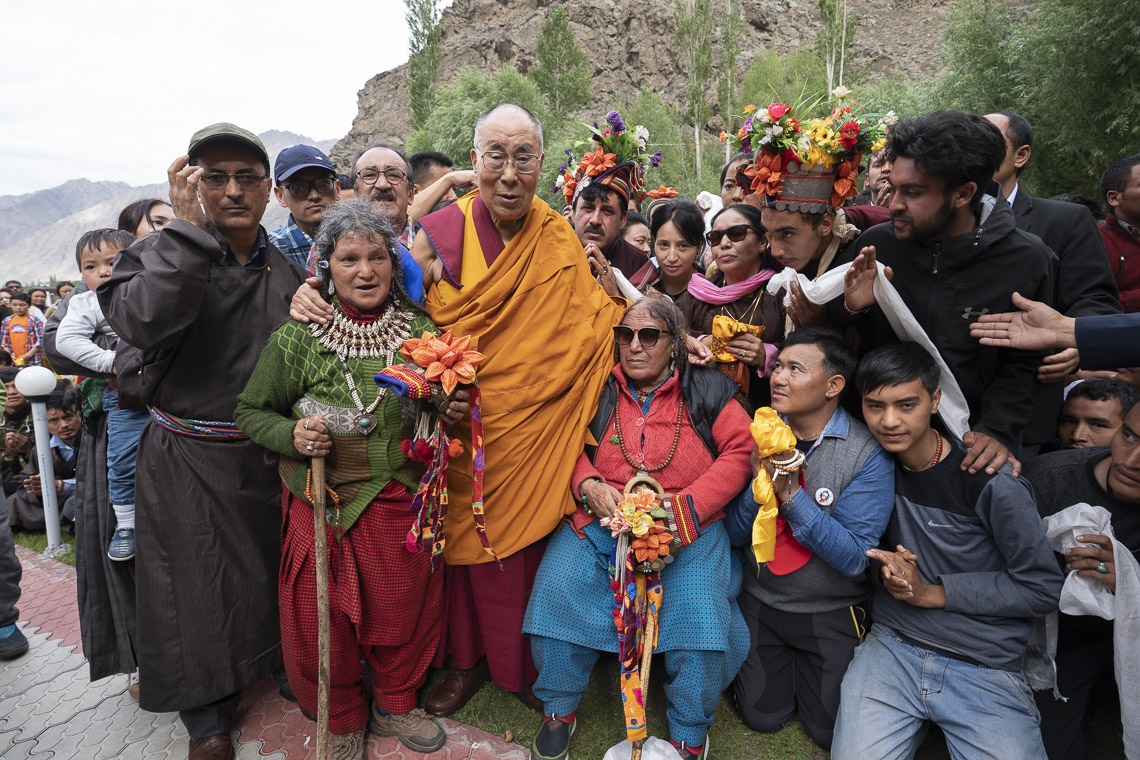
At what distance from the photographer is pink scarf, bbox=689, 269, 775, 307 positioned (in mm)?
3525

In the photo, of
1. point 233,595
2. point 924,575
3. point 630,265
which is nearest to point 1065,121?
point 630,265

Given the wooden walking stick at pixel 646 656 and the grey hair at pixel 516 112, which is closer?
the wooden walking stick at pixel 646 656

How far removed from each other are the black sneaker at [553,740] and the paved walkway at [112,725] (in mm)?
145

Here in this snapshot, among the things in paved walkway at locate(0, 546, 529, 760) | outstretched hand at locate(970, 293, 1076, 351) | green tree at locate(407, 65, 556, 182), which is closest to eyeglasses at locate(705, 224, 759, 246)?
outstretched hand at locate(970, 293, 1076, 351)

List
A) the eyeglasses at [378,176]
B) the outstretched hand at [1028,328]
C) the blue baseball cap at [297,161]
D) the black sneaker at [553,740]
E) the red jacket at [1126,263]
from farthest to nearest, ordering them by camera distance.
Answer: the eyeglasses at [378,176] < the red jacket at [1126,263] < the blue baseball cap at [297,161] < the black sneaker at [553,740] < the outstretched hand at [1028,328]

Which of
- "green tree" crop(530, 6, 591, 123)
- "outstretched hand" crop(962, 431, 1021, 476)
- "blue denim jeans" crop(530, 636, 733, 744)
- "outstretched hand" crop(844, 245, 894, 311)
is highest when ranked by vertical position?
"green tree" crop(530, 6, 591, 123)

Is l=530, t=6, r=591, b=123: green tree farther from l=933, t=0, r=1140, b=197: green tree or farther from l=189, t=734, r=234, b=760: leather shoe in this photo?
l=189, t=734, r=234, b=760: leather shoe

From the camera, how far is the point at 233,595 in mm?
2914

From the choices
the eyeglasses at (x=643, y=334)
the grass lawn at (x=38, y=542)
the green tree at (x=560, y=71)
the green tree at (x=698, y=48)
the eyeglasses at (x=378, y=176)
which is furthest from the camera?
the green tree at (x=560, y=71)

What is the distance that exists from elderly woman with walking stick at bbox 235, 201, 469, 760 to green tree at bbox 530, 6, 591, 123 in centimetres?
3467

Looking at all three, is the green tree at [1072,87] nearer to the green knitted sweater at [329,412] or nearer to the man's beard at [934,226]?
the man's beard at [934,226]

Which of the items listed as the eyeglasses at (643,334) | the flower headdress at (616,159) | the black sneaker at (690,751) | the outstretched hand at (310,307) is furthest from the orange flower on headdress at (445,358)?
the flower headdress at (616,159)

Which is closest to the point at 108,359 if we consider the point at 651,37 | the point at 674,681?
the point at 674,681

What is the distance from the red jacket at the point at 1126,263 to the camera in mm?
4109
